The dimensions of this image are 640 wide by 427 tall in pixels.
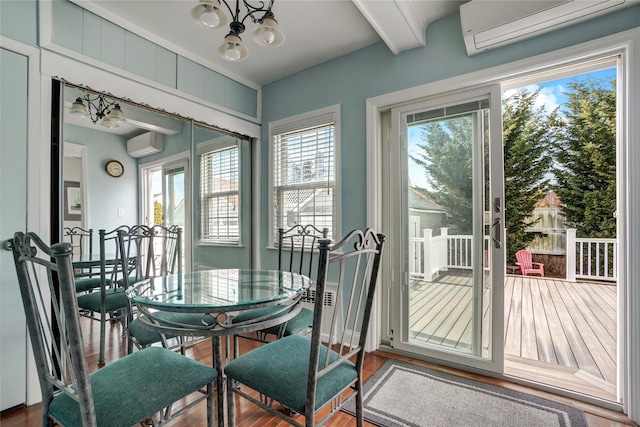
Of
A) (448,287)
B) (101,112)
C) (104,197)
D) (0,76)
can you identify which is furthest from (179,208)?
(448,287)

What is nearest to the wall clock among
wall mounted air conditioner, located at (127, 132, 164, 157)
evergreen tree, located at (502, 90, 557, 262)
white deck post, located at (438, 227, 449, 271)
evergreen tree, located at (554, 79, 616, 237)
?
wall mounted air conditioner, located at (127, 132, 164, 157)

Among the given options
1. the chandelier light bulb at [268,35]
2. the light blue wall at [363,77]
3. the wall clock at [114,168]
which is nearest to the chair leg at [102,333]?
the wall clock at [114,168]

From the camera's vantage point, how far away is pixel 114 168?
7.66 feet

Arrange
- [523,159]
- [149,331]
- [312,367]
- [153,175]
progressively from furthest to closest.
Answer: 1. [523,159]
2. [153,175]
3. [149,331]
4. [312,367]

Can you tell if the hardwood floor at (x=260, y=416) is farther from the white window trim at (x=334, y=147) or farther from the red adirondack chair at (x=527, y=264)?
the red adirondack chair at (x=527, y=264)

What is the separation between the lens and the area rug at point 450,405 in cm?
162

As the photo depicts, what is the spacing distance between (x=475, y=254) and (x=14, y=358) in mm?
3090

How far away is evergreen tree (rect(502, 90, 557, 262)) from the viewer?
462 cm

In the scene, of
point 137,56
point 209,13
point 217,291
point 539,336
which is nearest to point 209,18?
point 209,13

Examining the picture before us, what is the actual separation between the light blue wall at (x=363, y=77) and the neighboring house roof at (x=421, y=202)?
1.35 ft

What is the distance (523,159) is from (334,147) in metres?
4.11

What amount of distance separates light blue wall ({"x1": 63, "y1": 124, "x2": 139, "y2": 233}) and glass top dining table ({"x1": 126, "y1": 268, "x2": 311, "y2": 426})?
87 cm

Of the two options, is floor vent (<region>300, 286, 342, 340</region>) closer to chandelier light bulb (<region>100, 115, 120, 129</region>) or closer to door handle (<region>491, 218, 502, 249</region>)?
door handle (<region>491, 218, 502, 249</region>)

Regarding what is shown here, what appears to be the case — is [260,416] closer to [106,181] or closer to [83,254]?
[83,254]
